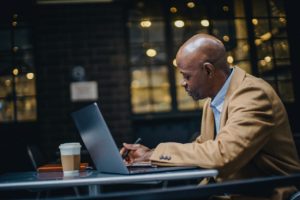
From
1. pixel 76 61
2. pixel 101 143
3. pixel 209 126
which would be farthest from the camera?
pixel 76 61

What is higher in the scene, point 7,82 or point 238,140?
point 7,82

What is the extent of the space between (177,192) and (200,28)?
539 centimetres

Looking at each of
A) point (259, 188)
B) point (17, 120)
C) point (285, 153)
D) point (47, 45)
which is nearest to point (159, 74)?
point (47, 45)

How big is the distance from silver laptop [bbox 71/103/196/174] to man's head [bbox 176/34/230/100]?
1.62 feet

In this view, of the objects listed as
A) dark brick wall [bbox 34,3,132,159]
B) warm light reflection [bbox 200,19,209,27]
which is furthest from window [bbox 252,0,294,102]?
dark brick wall [bbox 34,3,132,159]

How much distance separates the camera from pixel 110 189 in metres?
5.75

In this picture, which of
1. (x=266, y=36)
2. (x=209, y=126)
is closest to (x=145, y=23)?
(x=266, y=36)

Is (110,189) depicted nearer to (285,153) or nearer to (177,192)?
(285,153)

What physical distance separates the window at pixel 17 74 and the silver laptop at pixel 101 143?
405 centimetres

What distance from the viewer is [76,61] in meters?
5.86

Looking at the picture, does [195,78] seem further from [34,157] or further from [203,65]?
[34,157]

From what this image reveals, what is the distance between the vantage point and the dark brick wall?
5809 millimetres

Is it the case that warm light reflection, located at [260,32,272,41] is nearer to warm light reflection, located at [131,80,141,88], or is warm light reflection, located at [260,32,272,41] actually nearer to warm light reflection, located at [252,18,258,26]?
warm light reflection, located at [252,18,258,26]

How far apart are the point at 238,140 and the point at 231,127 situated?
0.22 feet
